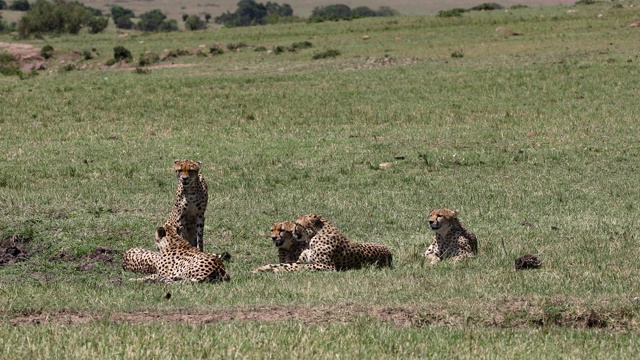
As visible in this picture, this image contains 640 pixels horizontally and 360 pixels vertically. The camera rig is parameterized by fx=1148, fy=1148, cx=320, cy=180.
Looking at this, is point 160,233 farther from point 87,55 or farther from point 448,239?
point 87,55

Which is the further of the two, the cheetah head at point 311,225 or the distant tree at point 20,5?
the distant tree at point 20,5

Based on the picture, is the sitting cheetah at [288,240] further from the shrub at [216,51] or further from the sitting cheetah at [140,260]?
the shrub at [216,51]

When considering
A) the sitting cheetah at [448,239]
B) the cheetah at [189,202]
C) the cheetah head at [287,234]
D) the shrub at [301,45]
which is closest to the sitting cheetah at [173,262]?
the cheetah at [189,202]

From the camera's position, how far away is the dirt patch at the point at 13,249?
12312 millimetres

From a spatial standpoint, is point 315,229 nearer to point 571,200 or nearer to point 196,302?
point 196,302

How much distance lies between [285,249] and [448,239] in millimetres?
1778

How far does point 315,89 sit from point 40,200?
42.5 feet

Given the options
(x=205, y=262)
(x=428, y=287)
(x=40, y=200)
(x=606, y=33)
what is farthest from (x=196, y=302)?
(x=606, y=33)

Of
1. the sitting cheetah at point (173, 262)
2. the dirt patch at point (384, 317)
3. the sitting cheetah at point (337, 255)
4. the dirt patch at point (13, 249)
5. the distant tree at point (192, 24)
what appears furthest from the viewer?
the distant tree at point (192, 24)

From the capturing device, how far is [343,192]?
17.4 m

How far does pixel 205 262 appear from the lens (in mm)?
11094

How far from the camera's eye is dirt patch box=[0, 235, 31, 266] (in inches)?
485

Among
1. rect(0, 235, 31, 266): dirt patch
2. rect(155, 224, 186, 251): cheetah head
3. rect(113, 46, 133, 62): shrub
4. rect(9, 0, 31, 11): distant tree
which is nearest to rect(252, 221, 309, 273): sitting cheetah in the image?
rect(155, 224, 186, 251): cheetah head

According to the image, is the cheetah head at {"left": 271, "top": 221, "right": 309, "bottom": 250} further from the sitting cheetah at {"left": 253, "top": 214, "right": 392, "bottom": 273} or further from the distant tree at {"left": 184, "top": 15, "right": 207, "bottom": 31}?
the distant tree at {"left": 184, "top": 15, "right": 207, "bottom": 31}
